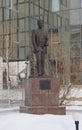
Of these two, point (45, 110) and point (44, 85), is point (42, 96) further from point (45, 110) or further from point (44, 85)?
point (45, 110)

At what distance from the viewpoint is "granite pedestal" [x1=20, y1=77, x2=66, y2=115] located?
16.5 metres

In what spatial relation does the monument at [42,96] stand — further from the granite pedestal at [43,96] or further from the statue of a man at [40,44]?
the statue of a man at [40,44]

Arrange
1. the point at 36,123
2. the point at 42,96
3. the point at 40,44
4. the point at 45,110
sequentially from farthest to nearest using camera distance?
the point at 40,44 < the point at 42,96 < the point at 45,110 < the point at 36,123

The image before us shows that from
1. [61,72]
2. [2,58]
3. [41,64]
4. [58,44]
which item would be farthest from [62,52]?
[41,64]

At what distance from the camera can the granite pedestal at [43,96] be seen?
16.5 m

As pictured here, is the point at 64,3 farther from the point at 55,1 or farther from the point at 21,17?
the point at 21,17

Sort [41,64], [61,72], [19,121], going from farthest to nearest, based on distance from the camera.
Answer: [61,72], [41,64], [19,121]

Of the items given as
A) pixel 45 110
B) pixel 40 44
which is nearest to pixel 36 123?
pixel 45 110

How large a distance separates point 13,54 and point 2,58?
242 centimetres

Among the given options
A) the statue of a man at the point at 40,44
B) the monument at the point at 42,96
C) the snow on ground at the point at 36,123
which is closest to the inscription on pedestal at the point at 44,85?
the monument at the point at 42,96

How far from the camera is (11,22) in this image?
4084 centimetres

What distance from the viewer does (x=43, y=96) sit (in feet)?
54.5

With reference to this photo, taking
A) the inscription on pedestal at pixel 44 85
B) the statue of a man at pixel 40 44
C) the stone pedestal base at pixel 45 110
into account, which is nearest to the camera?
the stone pedestal base at pixel 45 110

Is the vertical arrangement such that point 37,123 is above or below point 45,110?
above
